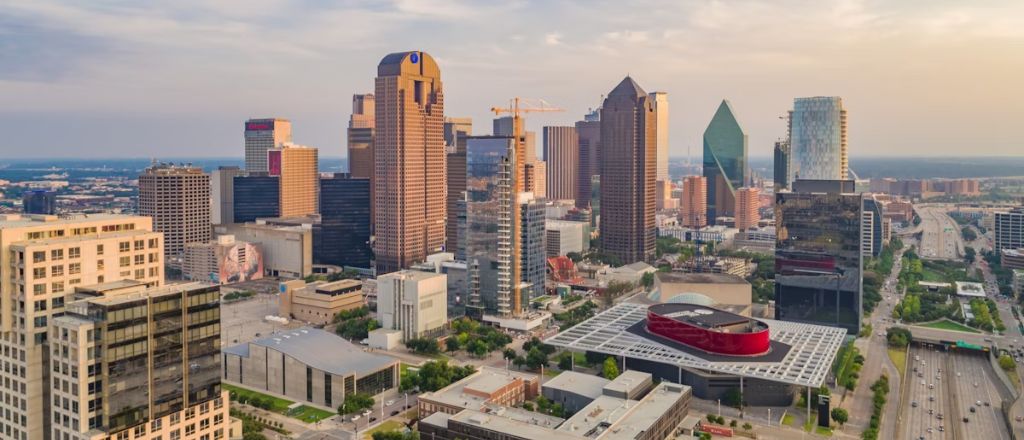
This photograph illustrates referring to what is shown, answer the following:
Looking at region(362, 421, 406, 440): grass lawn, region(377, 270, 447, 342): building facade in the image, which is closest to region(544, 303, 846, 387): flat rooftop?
region(377, 270, 447, 342): building facade

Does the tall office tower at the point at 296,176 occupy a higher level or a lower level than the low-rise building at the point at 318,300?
higher

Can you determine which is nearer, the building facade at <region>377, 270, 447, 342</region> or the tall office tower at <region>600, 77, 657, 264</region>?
the building facade at <region>377, 270, 447, 342</region>

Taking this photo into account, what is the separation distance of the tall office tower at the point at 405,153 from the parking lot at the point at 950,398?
68.9 meters

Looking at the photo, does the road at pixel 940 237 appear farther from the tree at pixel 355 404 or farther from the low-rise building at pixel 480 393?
the tree at pixel 355 404

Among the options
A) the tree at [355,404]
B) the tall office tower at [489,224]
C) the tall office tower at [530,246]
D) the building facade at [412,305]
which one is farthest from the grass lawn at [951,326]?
the tree at [355,404]

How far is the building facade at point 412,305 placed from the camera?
7712 centimetres

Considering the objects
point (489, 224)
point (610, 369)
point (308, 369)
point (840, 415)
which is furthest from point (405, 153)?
point (840, 415)

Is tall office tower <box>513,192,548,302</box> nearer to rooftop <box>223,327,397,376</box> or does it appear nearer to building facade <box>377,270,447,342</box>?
building facade <box>377,270,447,342</box>

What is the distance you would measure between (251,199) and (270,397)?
101090 millimetres

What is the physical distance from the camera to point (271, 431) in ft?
171

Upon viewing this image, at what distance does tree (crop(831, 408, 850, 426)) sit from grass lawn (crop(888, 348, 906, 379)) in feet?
53.4

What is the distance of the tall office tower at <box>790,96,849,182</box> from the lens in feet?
471

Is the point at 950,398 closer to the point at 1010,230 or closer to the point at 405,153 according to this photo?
the point at 405,153

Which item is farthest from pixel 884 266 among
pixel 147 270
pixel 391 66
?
pixel 147 270
